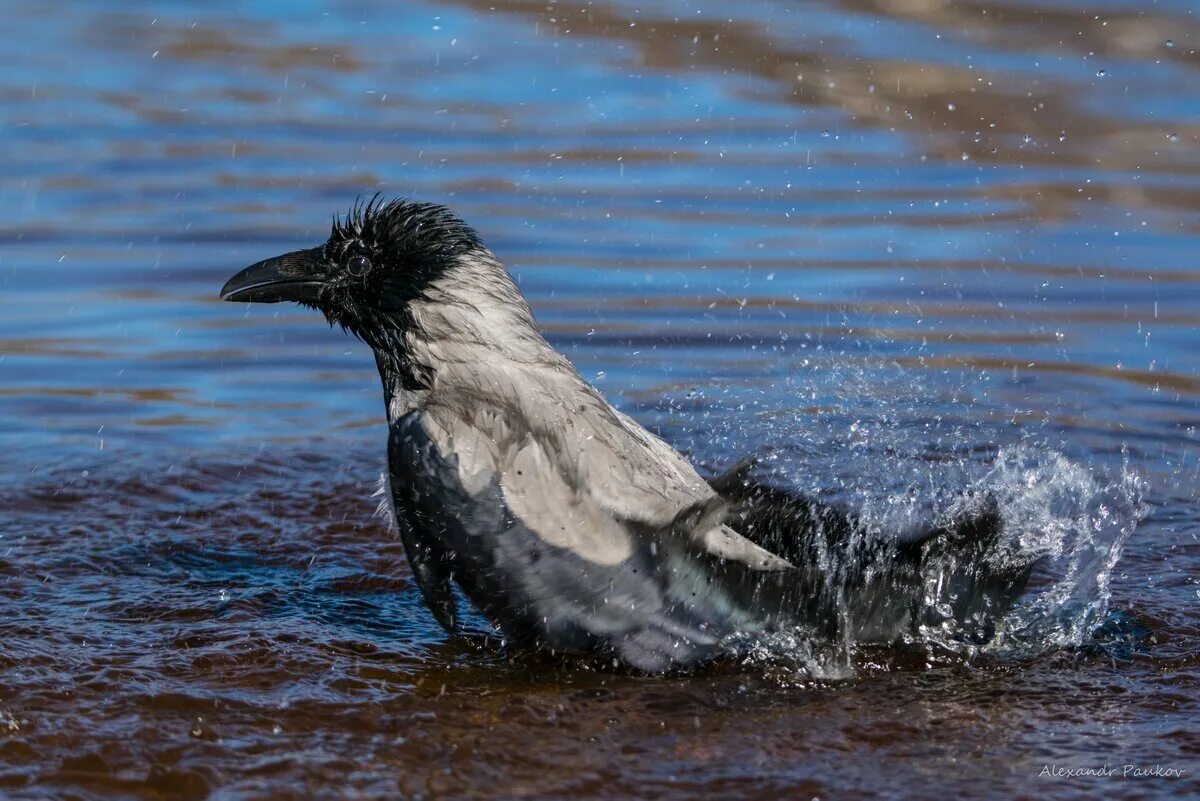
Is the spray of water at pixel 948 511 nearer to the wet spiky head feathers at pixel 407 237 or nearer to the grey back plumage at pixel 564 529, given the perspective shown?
the grey back plumage at pixel 564 529

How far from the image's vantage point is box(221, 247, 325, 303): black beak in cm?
573

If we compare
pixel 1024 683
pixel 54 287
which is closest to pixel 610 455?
pixel 1024 683

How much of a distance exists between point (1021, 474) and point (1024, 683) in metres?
1.67

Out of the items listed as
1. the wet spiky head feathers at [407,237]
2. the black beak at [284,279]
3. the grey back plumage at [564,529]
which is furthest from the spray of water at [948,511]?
the black beak at [284,279]

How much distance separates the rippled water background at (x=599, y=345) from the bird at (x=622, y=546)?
153mm

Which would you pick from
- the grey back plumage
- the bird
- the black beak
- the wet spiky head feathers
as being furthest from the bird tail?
the black beak

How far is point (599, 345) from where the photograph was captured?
8.33 m

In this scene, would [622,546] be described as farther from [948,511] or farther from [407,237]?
[407,237]

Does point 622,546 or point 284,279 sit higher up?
point 284,279

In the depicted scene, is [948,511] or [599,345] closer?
[948,511]

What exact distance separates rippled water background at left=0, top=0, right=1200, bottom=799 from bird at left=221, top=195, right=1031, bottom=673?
15cm

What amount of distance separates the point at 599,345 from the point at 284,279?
277 centimetres

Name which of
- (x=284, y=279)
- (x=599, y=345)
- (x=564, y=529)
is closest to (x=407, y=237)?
(x=284, y=279)

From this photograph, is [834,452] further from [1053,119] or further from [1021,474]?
[1053,119]
